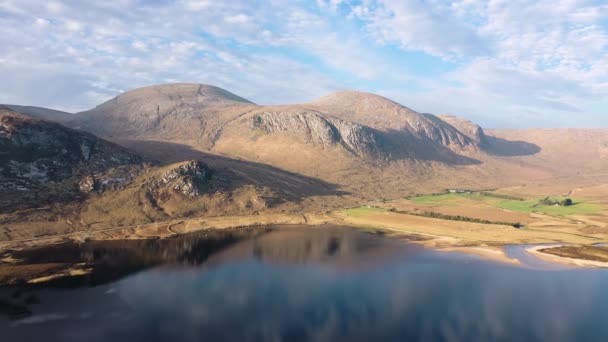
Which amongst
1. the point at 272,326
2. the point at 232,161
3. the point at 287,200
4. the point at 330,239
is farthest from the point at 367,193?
the point at 272,326

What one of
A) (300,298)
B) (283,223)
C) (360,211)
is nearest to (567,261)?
(300,298)

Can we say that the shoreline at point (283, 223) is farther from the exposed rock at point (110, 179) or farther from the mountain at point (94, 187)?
Result: the exposed rock at point (110, 179)

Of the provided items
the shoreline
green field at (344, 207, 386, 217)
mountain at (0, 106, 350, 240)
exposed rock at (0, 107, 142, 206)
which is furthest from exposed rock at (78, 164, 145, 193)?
green field at (344, 207, 386, 217)

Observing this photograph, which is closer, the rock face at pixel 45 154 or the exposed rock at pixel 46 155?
the exposed rock at pixel 46 155

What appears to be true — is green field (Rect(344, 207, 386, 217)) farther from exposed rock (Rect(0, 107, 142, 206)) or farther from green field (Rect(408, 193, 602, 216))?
exposed rock (Rect(0, 107, 142, 206))

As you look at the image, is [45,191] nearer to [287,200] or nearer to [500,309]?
[287,200]

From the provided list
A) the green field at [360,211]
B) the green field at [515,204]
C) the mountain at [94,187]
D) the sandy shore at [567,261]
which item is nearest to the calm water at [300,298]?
the sandy shore at [567,261]

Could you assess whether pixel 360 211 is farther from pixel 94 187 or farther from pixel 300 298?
Result: pixel 94 187

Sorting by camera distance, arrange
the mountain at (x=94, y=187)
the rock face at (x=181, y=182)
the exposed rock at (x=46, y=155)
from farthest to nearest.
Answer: the rock face at (x=181, y=182) < the exposed rock at (x=46, y=155) < the mountain at (x=94, y=187)
